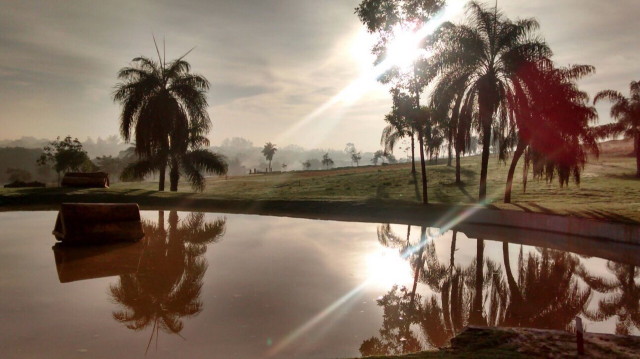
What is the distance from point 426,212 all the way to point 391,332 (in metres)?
17.6

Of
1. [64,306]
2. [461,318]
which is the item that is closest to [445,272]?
[461,318]

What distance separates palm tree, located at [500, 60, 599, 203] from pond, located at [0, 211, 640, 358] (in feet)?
30.1

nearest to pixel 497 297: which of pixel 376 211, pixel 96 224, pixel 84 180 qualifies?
pixel 96 224

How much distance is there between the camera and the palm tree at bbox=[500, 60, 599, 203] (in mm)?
23859

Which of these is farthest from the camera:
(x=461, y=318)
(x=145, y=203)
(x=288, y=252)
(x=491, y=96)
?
(x=145, y=203)

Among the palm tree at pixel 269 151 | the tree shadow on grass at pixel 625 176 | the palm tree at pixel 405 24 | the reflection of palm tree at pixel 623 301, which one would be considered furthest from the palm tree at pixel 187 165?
the palm tree at pixel 269 151

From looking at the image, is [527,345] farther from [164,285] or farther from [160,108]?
[160,108]

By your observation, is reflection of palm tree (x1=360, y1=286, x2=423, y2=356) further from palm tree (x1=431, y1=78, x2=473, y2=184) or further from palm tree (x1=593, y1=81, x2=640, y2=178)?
palm tree (x1=593, y1=81, x2=640, y2=178)

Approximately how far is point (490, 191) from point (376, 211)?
13.9m

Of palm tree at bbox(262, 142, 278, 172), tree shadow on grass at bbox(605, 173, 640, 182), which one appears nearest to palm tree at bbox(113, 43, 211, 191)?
tree shadow on grass at bbox(605, 173, 640, 182)

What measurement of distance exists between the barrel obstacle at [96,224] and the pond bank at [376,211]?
11.0 meters

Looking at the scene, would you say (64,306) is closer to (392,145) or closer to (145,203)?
(145,203)

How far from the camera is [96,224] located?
50.8 feet

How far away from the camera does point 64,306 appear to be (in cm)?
874
